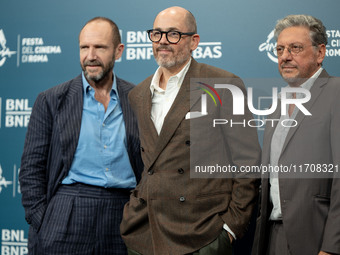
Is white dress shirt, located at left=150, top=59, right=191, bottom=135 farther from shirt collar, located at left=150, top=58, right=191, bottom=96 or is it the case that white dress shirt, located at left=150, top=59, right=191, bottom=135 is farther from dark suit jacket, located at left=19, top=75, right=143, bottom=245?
dark suit jacket, located at left=19, top=75, right=143, bottom=245

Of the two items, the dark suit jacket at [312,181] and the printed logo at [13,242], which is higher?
the dark suit jacket at [312,181]

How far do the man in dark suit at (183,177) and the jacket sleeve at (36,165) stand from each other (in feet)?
2.11

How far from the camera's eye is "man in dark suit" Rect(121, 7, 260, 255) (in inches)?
94.0

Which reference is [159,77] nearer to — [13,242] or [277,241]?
→ [277,241]

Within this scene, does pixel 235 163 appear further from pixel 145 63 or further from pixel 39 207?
pixel 145 63

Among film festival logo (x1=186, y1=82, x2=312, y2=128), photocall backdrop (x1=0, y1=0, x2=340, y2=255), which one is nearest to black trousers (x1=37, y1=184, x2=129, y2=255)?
film festival logo (x1=186, y1=82, x2=312, y2=128)

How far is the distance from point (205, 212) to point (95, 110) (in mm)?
961

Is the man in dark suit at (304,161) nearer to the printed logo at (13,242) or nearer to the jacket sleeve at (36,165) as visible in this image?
the jacket sleeve at (36,165)

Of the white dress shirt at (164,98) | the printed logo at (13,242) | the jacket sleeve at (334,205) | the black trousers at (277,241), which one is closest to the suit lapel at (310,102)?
the jacket sleeve at (334,205)

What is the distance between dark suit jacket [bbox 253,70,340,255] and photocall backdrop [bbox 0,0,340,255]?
937 millimetres

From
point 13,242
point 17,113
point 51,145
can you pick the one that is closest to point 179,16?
point 51,145

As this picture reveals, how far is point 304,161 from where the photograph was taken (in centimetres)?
224

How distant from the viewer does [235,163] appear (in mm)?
2420

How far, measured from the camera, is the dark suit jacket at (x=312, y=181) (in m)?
2.19
